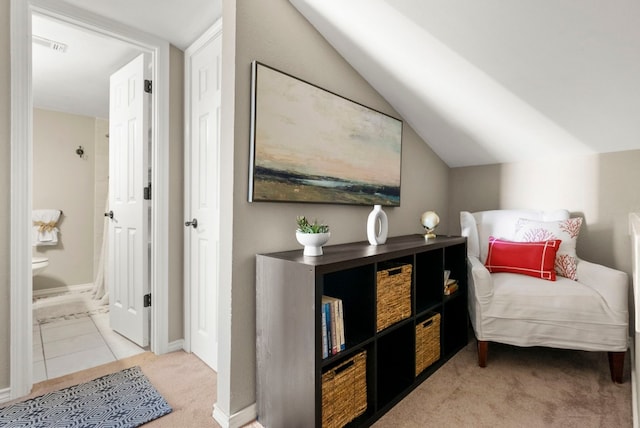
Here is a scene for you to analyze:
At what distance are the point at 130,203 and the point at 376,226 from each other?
174 cm

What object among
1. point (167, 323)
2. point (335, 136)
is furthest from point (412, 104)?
point (167, 323)

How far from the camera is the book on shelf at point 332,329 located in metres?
1.33

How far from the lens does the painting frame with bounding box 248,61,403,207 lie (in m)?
1.52

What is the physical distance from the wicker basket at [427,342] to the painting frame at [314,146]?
0.80m

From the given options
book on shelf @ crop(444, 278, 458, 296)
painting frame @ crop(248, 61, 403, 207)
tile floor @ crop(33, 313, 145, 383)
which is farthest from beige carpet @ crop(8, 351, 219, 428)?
book on shelf @ crop(444, 278, 458, 296)

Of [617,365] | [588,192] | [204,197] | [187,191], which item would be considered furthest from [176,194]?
[588,192]

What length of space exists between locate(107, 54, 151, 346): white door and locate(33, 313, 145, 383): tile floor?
0.09 m

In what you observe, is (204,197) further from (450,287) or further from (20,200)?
(450,287)

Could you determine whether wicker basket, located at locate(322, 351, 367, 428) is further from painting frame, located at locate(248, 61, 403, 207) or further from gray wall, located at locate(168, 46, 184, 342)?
gray wall, located at locate(168, 46, 184, 342)

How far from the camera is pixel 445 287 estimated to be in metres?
2.12

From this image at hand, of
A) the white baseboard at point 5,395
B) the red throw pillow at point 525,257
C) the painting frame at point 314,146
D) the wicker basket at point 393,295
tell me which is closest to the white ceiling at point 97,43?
the painting frame at point 314,146

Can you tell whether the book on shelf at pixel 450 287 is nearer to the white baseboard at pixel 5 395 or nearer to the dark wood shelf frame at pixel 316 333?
the dark wood shelf frame at pixel 316 333

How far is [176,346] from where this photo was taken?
7.24 feet

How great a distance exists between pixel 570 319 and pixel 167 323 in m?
2.43
